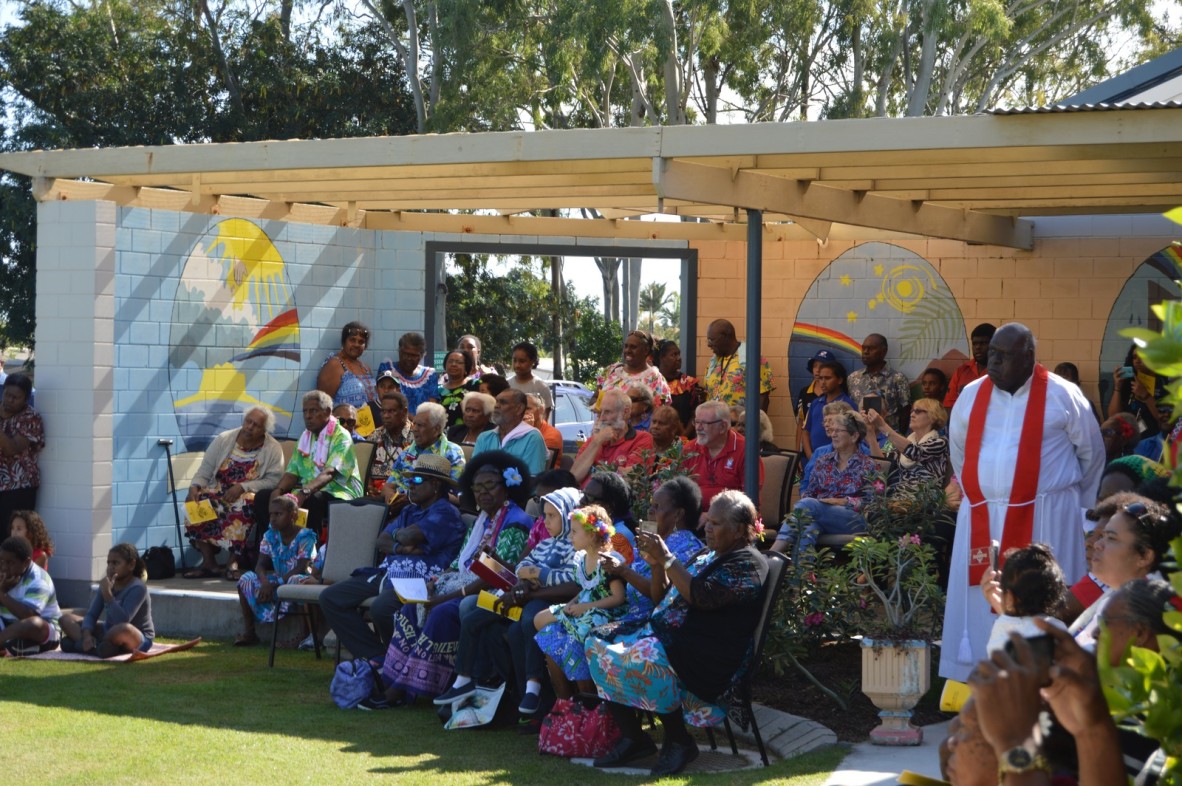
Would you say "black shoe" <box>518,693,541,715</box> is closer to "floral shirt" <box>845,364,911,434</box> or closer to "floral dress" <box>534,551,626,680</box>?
"floral dress" <box>534,551,626,680</box>

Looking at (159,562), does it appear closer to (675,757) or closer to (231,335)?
(231,335)

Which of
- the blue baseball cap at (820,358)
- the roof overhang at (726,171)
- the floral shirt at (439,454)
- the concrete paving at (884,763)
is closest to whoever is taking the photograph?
the concrete paving at (884,763)

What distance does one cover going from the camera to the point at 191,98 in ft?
88.2

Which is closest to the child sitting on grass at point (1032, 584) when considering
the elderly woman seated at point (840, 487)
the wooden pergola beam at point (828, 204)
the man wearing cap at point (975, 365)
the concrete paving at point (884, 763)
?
the concrete paving at point (884, 763)

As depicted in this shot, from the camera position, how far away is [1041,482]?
21.2 ft

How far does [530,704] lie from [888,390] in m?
5.30

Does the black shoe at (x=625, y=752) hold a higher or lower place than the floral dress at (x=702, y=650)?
lower

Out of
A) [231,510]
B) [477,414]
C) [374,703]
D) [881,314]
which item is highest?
[881,314]

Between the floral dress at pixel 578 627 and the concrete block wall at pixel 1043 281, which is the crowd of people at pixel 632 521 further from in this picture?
the concrete block wall at pixel 1043 281

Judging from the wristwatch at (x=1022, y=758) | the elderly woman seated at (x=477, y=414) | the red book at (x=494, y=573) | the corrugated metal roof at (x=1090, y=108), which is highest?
the corrugated metal roof at (x=1090, y=108)

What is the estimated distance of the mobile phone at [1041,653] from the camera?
253 cm

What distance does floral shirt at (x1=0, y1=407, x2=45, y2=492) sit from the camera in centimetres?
975

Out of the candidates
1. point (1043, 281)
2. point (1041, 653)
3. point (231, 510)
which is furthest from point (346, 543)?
point (1041, 653)

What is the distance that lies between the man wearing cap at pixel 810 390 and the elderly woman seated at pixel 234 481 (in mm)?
3927
